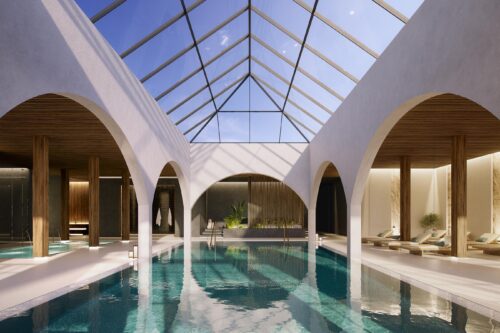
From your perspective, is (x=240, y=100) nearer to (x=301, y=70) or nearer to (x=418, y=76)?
(x=301, y=70)

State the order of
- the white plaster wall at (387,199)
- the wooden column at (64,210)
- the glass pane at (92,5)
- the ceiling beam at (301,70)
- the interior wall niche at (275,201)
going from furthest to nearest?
1. the interior wall niche at (275,201)
2. the white plaster wall at (387,199)
3. the wooden column at (64,210)
4. the ceiling beam at (301,70)
5. the glass pane at (92,5)

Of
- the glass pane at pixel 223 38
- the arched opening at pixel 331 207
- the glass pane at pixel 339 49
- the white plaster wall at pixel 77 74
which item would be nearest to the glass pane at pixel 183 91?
the white plaster wall at pixel 77 74

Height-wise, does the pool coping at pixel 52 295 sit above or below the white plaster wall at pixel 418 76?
below

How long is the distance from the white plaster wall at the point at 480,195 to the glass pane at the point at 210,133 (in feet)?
36.8

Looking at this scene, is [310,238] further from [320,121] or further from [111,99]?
[111,99]

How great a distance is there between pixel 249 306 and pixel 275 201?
1653 cm

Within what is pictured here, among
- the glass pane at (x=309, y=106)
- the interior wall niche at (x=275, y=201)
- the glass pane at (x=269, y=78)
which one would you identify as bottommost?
the interior wall niche at (x=275, y=201)

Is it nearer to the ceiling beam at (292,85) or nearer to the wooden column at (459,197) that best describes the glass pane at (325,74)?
the ceiling beam at (292,85)

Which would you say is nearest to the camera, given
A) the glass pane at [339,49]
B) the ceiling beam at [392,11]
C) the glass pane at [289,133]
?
the ceiling beam at [392,11]

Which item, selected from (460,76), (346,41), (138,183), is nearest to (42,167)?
(138,183)

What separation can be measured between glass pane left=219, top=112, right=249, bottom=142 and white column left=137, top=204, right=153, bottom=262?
7827mm

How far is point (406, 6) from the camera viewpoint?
26.8 ft

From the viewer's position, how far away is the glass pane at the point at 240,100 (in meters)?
17.7

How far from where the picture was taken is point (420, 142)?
45.2ft
